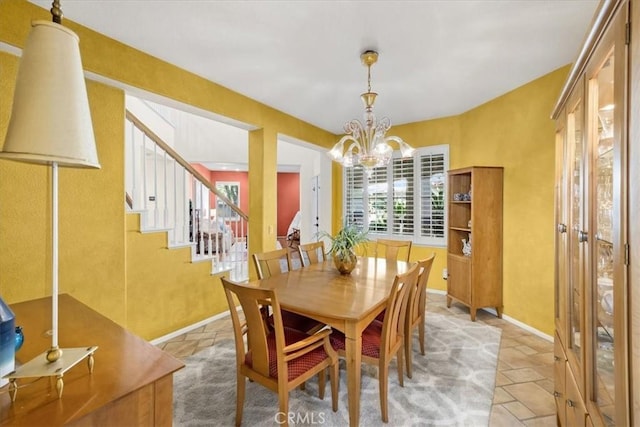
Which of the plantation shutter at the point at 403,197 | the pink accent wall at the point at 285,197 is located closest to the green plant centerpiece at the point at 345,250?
the plantation shutter at the point at 403,197

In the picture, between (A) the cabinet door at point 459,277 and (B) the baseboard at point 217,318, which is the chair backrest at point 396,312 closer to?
(A) the cabinet door at point 459,277

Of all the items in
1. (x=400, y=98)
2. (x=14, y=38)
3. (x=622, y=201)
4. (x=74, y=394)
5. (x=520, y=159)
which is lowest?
(x=74, y=394)

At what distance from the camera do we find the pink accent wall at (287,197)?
34.4 ft

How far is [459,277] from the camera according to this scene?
379 cm

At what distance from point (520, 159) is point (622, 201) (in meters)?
3.02

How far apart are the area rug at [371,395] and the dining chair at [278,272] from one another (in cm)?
43

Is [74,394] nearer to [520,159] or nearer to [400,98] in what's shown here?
[400,98]

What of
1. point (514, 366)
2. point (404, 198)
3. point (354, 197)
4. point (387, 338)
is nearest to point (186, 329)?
point (387, 338)

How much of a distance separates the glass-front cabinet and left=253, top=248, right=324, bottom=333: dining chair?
1.64 meters

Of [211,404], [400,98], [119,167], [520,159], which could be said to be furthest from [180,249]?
[520,159]

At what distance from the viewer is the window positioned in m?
4.53

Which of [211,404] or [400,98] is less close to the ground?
[400,98]

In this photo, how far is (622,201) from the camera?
0.83m

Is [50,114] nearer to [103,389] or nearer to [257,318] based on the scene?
[103,389]
